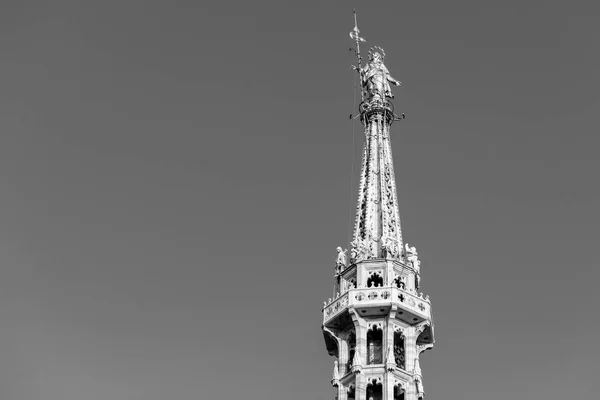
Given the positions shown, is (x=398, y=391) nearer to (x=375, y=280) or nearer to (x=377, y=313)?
(x=377, y=313)

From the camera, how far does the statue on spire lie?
5084 inches

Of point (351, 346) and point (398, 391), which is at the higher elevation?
point (351, 346)

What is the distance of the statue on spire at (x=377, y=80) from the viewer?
129m

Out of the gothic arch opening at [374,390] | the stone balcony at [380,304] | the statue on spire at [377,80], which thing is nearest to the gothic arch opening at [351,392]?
the gothic arch opening at [374,390]

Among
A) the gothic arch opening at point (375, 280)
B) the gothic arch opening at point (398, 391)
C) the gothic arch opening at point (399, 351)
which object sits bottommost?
the gothic arch opening at point (398, 391)

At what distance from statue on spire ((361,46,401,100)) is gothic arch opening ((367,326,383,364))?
26.4 m

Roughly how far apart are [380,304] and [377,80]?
27.0m

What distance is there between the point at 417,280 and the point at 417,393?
1054 centimetres

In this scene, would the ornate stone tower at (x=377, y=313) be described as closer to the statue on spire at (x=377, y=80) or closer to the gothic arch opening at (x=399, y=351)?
the gothic arch opening at (x=399, y=351)

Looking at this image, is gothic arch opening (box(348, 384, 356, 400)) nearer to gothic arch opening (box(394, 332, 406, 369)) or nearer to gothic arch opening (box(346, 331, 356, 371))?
gothic arch opening (box(346, 331, 356, 371))

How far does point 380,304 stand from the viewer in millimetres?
109438

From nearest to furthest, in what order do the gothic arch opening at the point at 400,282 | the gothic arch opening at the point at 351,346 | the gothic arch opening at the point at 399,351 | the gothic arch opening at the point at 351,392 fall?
the gothic arch opening at the point at 351,392 < the gothic arch opening at the point at 399,351 < the gothic arch opening at the point at 351,346 < the gothic arch opening at the point at 400,282

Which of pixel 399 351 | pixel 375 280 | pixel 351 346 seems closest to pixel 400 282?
pixel 375 280

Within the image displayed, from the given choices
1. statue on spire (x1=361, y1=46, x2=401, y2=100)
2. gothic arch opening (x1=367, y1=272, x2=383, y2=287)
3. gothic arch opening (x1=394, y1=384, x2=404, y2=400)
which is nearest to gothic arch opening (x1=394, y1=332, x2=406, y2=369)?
gothic arch opening (x1=394, y1=384, x2=404, y2=400)
